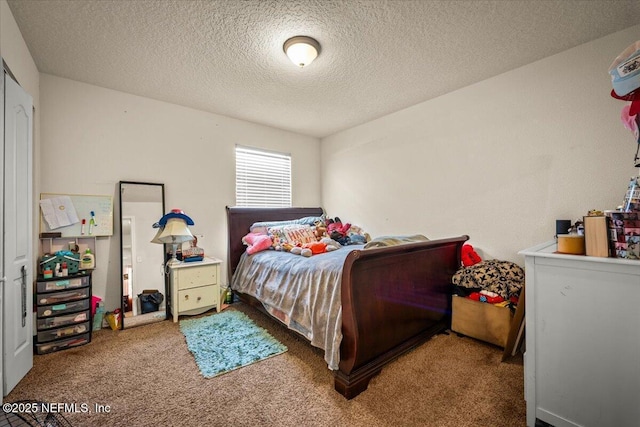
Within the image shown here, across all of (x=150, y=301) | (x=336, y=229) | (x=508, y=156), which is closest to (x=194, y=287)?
(x=150, y=301)

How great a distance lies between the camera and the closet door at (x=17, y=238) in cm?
168

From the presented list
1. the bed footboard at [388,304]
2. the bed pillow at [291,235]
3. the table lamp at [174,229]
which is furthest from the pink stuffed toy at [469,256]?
the table lamp at [174,229]

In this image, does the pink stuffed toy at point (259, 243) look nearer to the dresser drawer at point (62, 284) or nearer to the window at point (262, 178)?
the window at point (262, 178)

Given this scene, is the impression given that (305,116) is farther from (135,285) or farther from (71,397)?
(71,397)

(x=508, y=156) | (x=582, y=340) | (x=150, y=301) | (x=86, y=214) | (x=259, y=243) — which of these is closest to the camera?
(x=582, y=340)

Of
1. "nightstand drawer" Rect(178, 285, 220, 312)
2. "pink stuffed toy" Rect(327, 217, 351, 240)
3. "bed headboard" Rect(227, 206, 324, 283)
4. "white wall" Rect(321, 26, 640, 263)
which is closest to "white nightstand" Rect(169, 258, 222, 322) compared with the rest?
"nightstand drawer" Rect(178, 285, 220, 312)

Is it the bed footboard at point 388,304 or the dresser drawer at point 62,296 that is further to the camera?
the dresser drawer at point 62,296

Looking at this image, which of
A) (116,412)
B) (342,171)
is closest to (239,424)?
(116,412)

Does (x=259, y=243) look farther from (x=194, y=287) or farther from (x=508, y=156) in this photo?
(x=508, y=156)

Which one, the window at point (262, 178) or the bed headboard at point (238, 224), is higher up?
the window at point (262, 178)

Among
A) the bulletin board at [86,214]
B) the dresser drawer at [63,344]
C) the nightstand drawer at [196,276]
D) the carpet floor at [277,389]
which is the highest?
the bulletin board at [86,214]

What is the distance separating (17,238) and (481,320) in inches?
143

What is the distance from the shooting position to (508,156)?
2602 millimetres

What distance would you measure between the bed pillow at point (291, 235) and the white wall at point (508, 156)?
1.03m
